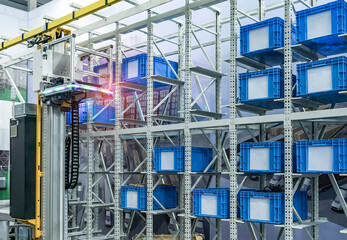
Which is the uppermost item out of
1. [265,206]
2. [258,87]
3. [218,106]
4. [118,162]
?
[258,87]

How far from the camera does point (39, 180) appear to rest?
8.45m

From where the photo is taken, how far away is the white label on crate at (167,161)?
29.5 feet

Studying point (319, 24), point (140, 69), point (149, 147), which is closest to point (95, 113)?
point (140, 69)

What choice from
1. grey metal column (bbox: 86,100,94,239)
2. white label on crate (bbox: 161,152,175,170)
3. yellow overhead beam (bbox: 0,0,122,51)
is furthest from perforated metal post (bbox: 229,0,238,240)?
grey metal column (bbox: 86,100,94,239)

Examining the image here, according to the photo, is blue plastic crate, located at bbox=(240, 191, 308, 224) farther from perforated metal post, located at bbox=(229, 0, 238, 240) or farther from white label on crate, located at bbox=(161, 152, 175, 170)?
white label on crate, located at bbox=(161, 152, 175, 170)

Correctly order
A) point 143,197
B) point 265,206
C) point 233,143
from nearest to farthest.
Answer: point 265,206, point 233,143, point 143,197

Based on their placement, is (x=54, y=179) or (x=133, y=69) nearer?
(x=54, y=179)

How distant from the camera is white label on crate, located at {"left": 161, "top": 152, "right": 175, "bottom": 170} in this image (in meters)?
8.98

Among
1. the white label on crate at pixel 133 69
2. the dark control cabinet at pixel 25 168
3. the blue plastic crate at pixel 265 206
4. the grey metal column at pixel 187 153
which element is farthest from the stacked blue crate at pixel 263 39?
the dark control cabinet at pixel 25 168

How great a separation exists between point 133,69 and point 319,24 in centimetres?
451

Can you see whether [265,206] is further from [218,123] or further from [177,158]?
[177,158]

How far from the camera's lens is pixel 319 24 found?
691cm

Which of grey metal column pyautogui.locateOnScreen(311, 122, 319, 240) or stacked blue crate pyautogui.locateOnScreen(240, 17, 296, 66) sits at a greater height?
stacked blue crate pyautogui.locateOnScreen(240, 17, 296, 66)

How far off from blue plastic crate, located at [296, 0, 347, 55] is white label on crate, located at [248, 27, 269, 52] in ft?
2.07
